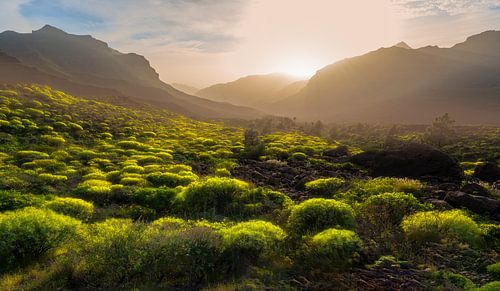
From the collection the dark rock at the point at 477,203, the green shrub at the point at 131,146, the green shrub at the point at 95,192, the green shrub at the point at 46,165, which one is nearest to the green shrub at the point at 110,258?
the green shrub at the point at 95,192

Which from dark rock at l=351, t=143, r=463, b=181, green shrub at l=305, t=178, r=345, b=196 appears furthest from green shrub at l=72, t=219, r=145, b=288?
dark rock at l=351, t=143, r=463, b=181

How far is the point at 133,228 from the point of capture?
364 inches

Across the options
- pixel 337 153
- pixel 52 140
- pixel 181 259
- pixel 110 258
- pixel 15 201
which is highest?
pixel 52 140

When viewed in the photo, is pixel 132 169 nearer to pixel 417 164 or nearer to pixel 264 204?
pixel 264 204

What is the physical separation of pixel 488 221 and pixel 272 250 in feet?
29.5

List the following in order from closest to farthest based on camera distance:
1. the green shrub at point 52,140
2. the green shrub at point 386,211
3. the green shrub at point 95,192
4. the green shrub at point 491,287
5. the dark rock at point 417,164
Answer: the green shrub at point 491,287 < the green shrub at point 386,211 < the green shrub at point 95,192 < the dark rock at point 417,164 < the green shrub at point 52,140

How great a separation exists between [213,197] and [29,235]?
293 inches

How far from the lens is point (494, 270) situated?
8.32m

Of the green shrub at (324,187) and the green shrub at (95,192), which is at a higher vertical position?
the green shrub at (95,192)

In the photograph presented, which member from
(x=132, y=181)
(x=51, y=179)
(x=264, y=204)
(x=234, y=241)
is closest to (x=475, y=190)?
(x=264, y=204)

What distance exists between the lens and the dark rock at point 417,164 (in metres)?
22.4

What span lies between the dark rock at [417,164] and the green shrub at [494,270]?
14768mm

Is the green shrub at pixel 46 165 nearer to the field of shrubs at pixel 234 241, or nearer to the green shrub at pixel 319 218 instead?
the field of shrubs at pixel 234 241

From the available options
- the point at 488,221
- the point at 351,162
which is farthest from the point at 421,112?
the point at 488,221
